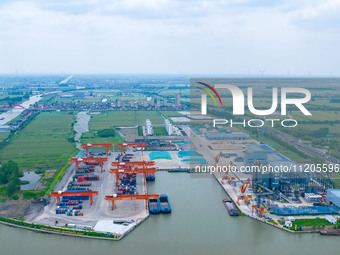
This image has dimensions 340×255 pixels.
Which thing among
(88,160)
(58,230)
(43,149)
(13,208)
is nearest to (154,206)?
(58,230)

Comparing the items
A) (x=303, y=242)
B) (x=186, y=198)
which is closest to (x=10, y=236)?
(x=186, y=198)

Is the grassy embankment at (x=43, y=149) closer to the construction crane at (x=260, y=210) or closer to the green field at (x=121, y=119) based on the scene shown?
the green field at (x=121, y=119)

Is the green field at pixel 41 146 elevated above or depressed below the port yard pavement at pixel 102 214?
above

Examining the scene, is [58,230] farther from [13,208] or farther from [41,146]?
[41,146]

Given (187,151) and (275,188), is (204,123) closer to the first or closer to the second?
(187,151)

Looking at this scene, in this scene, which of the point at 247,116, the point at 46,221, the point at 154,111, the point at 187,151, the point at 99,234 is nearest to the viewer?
the point at 99,234

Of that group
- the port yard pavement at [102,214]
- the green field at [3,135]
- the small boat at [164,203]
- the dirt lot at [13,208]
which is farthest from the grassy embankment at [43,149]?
the small boat at [164,203]

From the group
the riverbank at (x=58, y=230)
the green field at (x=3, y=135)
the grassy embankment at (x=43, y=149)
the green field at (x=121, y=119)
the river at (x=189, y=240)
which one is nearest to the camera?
the river at (x=189, y=240)
